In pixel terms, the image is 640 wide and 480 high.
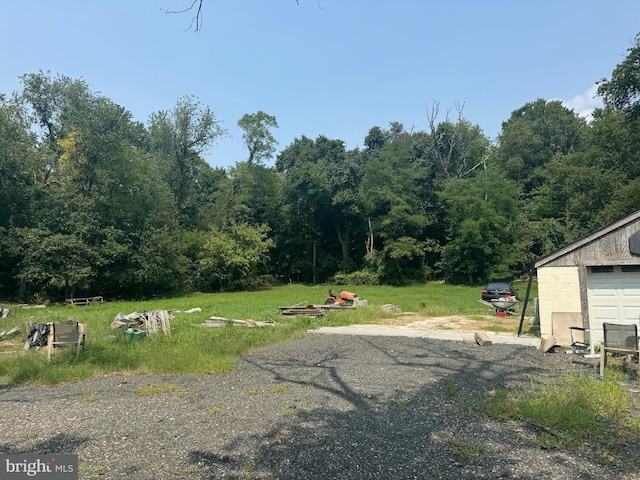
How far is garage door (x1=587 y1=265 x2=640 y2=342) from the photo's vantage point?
9938 millimetres

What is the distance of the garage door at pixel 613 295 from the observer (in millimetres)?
9938

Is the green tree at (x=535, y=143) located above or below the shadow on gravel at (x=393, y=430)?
above

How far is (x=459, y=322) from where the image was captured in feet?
49.1

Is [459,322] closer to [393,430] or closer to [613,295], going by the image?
[613,295]

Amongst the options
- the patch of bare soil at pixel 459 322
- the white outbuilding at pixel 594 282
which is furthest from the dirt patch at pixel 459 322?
the white outbuilding at pixel 594 282

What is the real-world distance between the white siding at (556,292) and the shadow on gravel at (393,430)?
10.5 feet

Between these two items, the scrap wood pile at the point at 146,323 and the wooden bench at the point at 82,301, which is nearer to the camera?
the scrap wood pile at the point at 146,323

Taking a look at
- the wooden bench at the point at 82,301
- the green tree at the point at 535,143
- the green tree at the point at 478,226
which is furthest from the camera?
the green tree at the point at 535,143

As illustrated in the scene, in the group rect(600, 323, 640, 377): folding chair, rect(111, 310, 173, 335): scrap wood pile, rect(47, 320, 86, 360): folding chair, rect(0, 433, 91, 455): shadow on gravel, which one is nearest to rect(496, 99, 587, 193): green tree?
rect(600, 323, 640, 377): folding chair

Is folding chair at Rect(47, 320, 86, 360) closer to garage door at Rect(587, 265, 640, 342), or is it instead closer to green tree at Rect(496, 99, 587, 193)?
garage door at Rect(587, 265, 640, 342)

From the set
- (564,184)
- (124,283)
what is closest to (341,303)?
(124,283)

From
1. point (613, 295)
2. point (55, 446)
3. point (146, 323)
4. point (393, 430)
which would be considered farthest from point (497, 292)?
point (55, 446)

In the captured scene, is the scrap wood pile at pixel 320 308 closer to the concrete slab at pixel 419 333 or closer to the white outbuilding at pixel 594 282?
the concrete slab at pixel 419 333

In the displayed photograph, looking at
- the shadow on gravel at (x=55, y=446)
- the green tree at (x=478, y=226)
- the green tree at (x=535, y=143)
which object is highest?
the green tree at (x=535, y=143)
